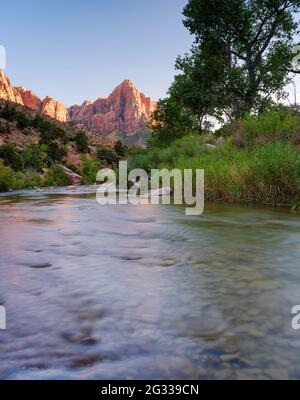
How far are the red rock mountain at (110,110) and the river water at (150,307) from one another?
160 metres

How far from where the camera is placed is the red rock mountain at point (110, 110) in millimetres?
165875

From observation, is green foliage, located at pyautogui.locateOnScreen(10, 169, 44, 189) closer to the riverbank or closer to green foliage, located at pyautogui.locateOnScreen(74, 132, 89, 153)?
the riverbank

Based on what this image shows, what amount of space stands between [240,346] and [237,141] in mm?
11422

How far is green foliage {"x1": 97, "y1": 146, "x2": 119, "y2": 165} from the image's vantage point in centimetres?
5197

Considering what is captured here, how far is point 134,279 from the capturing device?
337 cm

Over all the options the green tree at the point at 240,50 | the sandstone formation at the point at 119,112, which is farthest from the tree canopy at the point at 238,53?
the sandstone formation at the point at 119,112

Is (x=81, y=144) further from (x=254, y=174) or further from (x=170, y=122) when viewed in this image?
(x=254, y=174)

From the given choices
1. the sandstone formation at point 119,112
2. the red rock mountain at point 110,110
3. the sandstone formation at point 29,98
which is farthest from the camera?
the sandstone formation at point 119,112

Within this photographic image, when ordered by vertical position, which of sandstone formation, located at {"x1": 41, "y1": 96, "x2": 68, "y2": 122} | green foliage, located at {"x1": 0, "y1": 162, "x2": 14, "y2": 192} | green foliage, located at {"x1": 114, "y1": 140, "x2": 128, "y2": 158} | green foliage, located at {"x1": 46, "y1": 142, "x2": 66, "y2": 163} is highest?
sandstone formation, located at {"x1": 41, "y1": 96, "x2": 68, "y2": 122}

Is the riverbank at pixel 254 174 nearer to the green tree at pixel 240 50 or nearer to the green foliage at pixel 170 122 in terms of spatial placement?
the green tree at pixel 240 50

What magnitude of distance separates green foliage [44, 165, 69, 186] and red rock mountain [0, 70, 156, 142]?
5128 inches

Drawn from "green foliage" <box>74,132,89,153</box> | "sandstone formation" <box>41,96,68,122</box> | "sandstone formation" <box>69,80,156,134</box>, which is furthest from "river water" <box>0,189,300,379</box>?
"sandstone formation" <box>41,96,68,122</box>

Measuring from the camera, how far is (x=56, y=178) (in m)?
32.6
